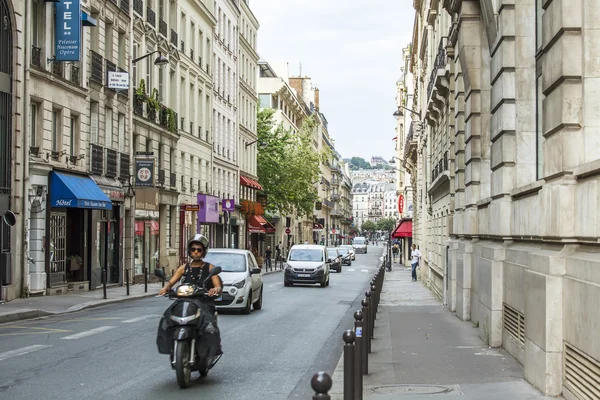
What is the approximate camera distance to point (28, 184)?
93.7 ft

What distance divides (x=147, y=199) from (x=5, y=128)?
49.0 feet

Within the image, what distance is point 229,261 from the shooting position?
77.1ft

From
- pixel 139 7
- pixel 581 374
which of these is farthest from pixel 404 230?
pixel 581 374

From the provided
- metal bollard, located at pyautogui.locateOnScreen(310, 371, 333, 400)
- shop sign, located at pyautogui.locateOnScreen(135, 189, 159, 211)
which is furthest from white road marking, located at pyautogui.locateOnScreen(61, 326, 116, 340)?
shop sign, located at pyautogui.locateOnScreen(135, 189, 159, 211)

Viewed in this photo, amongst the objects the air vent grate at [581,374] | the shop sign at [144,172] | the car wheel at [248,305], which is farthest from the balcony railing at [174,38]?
the air vent grate at [581,374]

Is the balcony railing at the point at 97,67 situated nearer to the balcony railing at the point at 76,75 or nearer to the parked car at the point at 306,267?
the balcony railing at the point at 76,75

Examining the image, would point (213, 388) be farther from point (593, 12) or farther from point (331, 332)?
point (331, 332)

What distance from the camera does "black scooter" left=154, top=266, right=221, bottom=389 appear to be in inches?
431

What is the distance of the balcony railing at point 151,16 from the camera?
43500mm

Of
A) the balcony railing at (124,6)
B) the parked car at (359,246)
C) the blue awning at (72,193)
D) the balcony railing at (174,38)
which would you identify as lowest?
the parked car at (359,246)

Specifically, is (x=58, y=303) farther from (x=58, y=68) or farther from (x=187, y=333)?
(x=187, y=333)

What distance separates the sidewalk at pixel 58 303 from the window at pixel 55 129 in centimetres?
499

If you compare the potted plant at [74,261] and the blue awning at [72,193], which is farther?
the potted plant at [74,261]

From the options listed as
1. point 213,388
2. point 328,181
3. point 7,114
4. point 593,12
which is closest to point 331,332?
point 213,388
